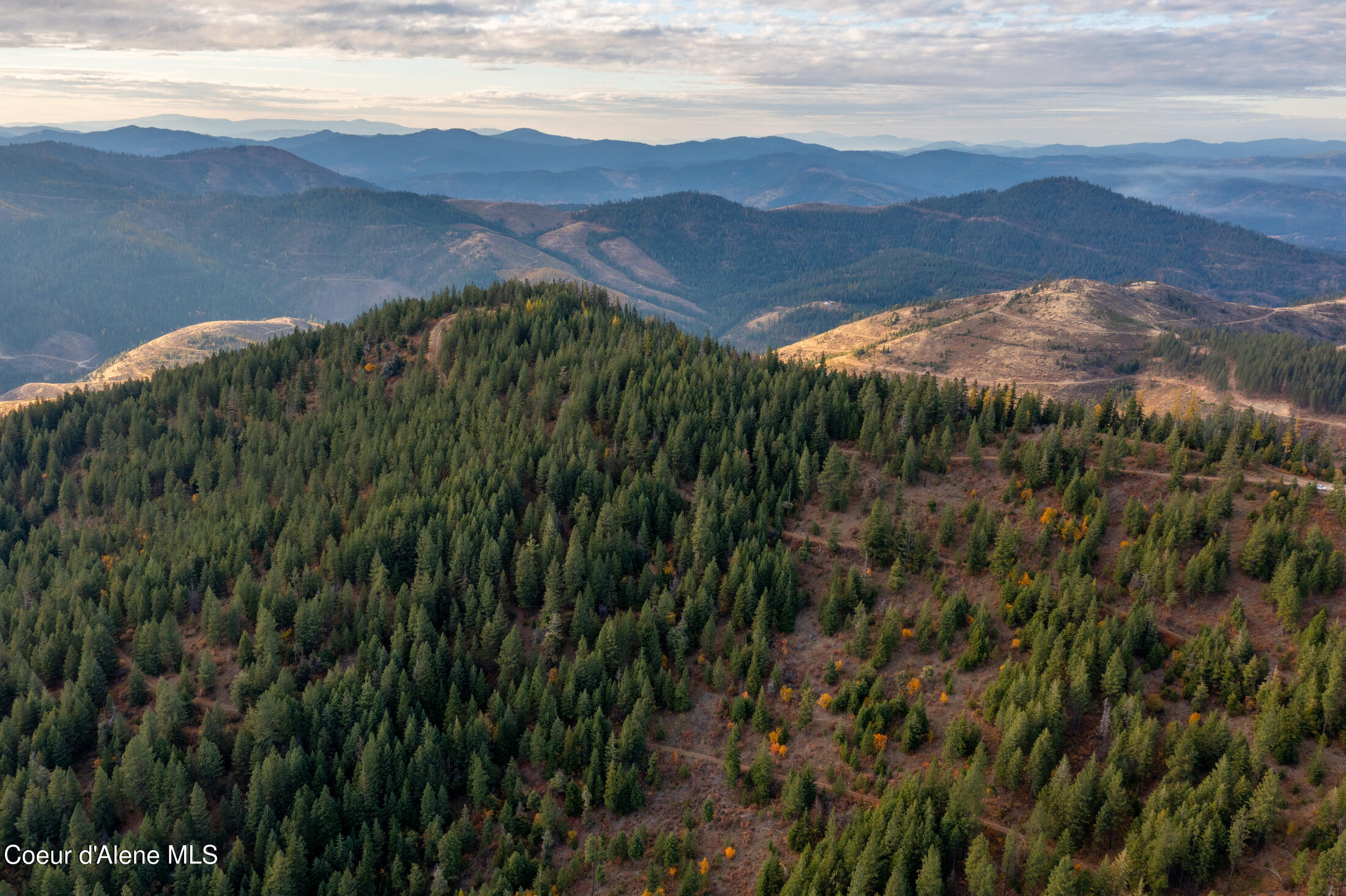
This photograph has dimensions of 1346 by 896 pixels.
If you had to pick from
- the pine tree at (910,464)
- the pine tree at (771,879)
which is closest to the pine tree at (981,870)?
the pine tree at (771,879)

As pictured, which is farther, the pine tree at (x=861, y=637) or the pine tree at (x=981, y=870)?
the pine tree at (x=861, y=637)

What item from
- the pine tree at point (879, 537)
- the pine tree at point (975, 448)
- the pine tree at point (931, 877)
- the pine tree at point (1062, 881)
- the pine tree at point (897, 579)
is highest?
the pine tree at point (975, 448)

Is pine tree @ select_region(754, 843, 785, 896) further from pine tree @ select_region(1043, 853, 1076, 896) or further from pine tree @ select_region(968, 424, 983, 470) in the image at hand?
pine tree @ select_region(968, 424, 983, 470)

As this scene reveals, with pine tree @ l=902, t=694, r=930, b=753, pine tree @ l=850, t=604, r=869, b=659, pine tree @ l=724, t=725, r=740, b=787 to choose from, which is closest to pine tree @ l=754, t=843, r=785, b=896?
pine tree @ l=724, t=725, r=740, b=787

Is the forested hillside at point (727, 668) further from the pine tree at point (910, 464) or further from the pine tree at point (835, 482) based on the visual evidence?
the pine tree at point (835, 482)

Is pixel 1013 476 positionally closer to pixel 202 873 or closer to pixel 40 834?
pixel 202 873

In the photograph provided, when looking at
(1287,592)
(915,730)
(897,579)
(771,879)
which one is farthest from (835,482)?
(771,879)

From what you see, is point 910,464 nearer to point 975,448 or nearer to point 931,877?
point 975,448

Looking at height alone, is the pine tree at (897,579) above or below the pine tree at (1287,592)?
below
